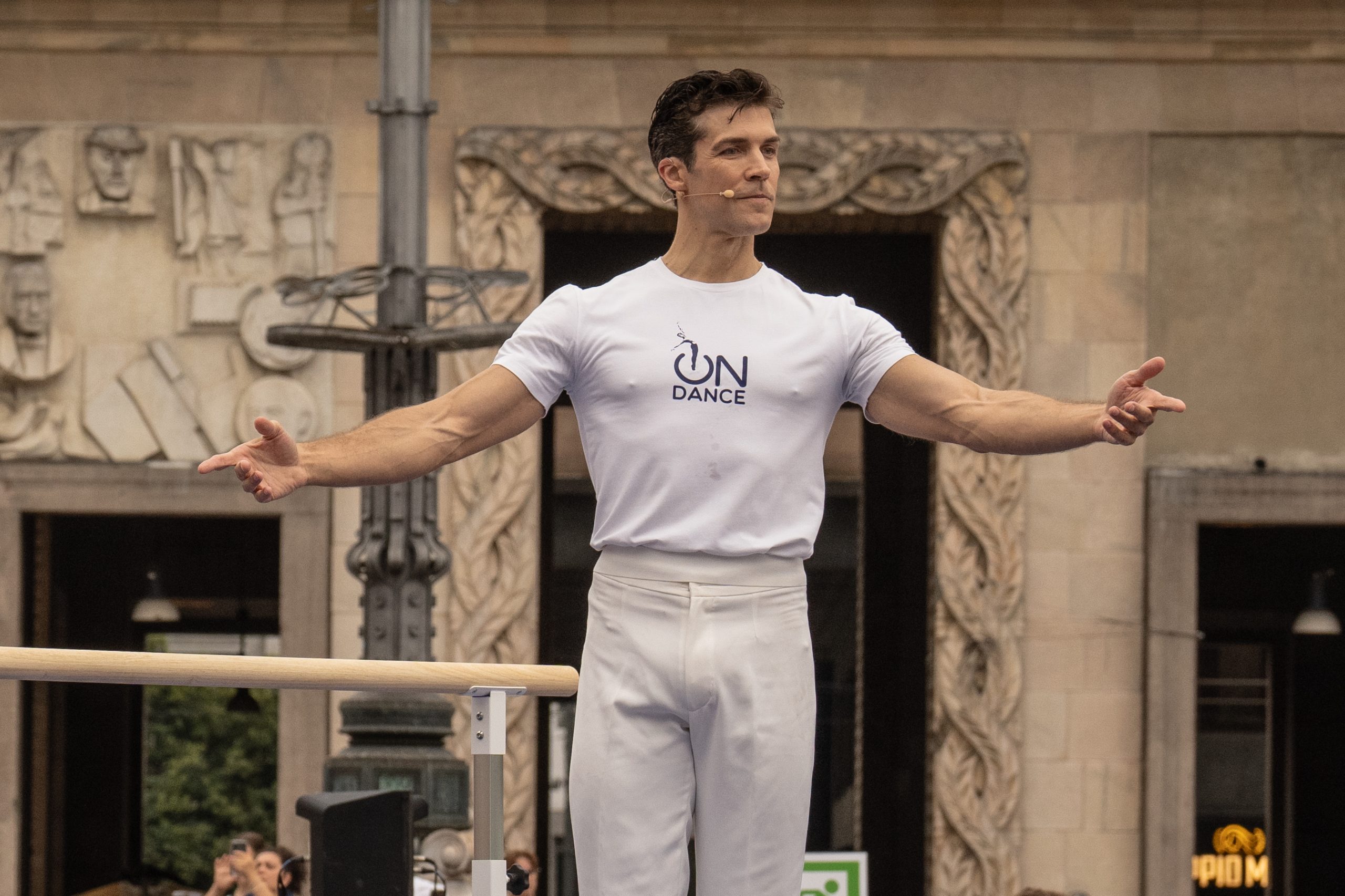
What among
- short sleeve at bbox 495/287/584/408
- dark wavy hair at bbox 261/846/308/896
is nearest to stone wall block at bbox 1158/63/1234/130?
dark wavy hair at bbox 261/846/308/896

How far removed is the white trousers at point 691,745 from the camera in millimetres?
3266

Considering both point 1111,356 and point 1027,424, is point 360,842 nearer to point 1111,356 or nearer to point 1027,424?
point 1027,424


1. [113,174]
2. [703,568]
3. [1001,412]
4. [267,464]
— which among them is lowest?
[703,568]

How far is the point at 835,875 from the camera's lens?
830 cm

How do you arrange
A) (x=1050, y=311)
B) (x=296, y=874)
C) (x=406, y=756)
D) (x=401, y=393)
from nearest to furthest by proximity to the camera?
(x=296, y=874)
(x=406, y=756)
(x=401, y=393)
(x=1050, y=311)

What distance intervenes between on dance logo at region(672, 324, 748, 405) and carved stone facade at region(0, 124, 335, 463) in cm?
951

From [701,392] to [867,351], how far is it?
33 centimetres

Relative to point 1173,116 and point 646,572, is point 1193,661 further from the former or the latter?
point 646,572

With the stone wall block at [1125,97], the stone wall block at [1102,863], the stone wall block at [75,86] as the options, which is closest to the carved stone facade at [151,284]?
the stone wall block at [75,86]

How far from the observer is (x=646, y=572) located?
11.0 ft

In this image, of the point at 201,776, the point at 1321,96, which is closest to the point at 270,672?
the point at 1321,96

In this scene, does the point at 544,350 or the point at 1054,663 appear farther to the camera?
the point at 1054,663

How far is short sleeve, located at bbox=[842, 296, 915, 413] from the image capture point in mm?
3490

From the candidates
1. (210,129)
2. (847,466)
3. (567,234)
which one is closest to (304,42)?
(210,129)
